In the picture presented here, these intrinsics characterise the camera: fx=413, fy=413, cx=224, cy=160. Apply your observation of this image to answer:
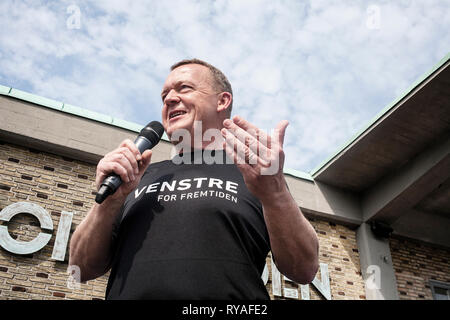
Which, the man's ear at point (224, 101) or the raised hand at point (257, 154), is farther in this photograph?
the man's ear at point (224, 101)

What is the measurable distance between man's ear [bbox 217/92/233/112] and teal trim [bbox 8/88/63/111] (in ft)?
16.5

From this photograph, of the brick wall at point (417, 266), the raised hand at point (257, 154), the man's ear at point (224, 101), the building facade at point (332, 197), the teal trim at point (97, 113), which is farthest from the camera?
the brick wall at point (417, 266)

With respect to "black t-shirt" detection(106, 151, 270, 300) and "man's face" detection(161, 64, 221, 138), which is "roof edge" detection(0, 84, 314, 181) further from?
"black t-shirt" detection(106, 151, 270, 300)

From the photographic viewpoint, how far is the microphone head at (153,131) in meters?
1.91

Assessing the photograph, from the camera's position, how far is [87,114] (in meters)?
6.59

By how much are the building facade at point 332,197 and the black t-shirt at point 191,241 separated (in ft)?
14.8

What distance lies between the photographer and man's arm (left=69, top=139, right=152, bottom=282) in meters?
1.42

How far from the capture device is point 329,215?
8047 millimetres

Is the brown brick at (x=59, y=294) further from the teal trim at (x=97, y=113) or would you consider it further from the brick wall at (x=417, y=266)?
the brick wall at (x=417, y=266)

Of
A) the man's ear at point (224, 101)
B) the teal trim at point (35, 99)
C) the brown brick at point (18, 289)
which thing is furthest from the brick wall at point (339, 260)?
the man's ear at point (224, 101)

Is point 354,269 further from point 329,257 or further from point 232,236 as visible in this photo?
point 232,236

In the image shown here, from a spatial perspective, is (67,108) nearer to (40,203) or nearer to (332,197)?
(40,203)
